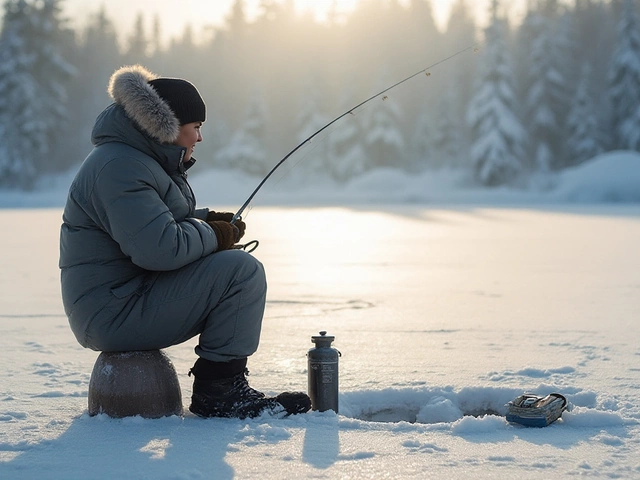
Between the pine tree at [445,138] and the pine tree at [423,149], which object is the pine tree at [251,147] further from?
the pine tree at [445,138]

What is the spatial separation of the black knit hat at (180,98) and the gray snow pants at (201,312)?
61cm

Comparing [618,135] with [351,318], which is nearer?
[351,318]

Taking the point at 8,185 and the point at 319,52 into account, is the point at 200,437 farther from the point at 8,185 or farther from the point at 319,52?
the point at 319,52

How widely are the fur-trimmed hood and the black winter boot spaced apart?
102 cm

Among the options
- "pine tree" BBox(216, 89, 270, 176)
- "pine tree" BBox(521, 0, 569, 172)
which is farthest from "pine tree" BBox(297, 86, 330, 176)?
"pine tree" BBox(521, 0, 569, 172)

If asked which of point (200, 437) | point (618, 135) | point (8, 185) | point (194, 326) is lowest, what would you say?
point (200, 437)

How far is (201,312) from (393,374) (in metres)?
1.47

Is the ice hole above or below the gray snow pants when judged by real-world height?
below

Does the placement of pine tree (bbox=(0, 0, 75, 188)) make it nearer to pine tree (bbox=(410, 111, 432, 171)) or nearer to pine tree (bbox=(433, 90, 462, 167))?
pine tree (bbox=(410, 111, 432, 171))

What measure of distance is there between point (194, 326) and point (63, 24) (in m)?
52.4

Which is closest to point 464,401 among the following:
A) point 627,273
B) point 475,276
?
point 475,276

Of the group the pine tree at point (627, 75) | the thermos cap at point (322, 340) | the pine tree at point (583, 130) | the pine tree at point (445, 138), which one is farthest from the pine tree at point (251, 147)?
the thermos cap at point (322, 340)

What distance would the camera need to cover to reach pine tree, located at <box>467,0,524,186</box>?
4125cm

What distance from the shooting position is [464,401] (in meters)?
3.92
